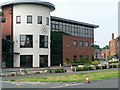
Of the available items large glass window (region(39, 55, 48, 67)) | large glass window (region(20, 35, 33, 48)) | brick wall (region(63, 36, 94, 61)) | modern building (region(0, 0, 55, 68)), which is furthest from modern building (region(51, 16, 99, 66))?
large glass window (region(20, 35, 33, 48))

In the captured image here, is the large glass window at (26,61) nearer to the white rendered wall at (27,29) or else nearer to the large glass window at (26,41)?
the white rendered wall at (27,29)

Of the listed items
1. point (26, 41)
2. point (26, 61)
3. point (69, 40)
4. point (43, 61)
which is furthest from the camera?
point (69, 40)

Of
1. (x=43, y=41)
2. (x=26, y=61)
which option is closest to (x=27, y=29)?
(x=43, y=41)

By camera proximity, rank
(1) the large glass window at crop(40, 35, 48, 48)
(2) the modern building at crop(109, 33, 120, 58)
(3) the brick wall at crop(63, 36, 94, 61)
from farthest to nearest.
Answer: (2) the modern building at crop(109, 33, 120, 58) → (3) the brick wall at crop(63, 36, 94, 61) → (1) the large glass window at crop(40, 35, 48, 48)

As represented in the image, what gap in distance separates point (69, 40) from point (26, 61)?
1605cm

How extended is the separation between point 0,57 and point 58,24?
18.5 m

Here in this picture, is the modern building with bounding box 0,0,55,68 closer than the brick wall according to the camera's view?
Yes

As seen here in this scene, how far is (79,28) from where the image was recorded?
70562mm

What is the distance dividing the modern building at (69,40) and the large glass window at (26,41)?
936cm

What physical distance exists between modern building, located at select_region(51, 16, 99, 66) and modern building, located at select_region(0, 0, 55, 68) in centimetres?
782

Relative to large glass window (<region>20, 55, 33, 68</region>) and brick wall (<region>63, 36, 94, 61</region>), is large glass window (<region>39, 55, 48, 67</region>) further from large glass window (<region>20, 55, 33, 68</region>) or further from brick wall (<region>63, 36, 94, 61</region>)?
brick wall (<region>63, 36, 94, 61</region>)

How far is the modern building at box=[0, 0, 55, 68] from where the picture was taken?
170ft

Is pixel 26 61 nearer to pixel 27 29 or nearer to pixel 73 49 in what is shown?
pixel 27 29

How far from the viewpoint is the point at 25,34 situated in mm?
52125
